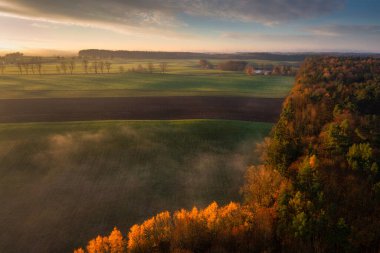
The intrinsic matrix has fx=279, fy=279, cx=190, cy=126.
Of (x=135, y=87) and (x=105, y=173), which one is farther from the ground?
(x=135, y=87)

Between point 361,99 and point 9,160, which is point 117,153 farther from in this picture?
point 361,99

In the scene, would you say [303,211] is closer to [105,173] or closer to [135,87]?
[105,173]

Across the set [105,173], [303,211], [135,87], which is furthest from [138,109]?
[303,211]

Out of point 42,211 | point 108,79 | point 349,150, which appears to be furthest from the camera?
point 108,79

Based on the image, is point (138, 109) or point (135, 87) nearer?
point (138, 109)

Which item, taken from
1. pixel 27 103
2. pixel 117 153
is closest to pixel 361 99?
pixel 117 153

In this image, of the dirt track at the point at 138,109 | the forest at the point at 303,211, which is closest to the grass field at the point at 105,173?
the forest at the point at 303,211

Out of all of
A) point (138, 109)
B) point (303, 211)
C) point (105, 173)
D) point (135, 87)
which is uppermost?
point (135, 87)
